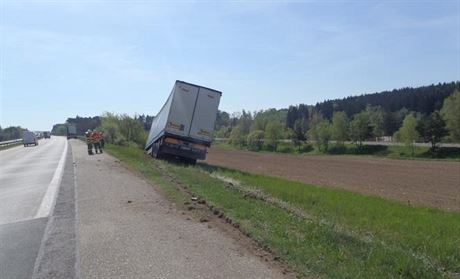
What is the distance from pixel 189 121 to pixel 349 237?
63.9ft

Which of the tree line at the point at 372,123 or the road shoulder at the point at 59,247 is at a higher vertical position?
the tree line at the point at 372,123

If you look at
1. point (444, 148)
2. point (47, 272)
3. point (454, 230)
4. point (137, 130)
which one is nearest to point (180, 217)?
point (47, 272)

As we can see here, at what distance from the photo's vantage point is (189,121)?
26609mm

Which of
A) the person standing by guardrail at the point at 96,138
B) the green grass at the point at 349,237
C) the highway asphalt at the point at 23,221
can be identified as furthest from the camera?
the person standing by guardrail at the point at 96,138

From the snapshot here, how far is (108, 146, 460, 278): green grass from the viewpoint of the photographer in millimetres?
6047

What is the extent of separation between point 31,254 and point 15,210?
4.41 m

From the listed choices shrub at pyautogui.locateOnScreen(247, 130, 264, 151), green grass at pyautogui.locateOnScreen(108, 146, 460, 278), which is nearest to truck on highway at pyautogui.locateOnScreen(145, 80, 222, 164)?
green grass at pyautogui.locateOnScreen(108, 146, 460, 278)

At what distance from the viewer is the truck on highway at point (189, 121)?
2642 centimetres

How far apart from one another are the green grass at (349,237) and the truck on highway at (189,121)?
13.6 meters

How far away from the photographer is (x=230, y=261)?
625 cm

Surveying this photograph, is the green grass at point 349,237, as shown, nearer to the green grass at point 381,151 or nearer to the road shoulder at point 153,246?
the road shoulder at point 153,246

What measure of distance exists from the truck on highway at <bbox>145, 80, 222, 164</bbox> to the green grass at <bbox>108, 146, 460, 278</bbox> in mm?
13590

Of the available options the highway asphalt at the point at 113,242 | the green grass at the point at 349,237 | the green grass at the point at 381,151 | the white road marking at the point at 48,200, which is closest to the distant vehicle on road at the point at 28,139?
the green grass at the point at 381,151

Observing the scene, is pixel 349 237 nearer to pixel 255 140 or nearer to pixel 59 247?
pixel 59 247
